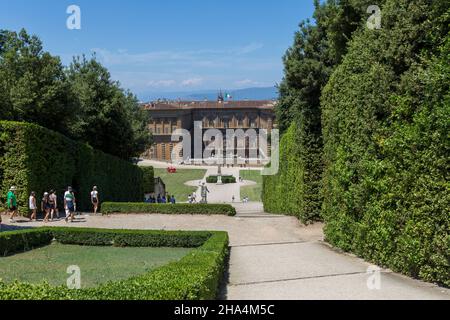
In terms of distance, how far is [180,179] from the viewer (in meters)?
71.1

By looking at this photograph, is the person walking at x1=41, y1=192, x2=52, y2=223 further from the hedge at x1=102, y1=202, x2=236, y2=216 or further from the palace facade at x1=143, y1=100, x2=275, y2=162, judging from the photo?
the palace facade at x1=143, y1=100, x2=275, y2=162

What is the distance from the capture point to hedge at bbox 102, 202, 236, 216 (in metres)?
23.4

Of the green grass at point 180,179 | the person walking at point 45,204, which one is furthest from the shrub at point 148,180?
the person walking at point 45,204

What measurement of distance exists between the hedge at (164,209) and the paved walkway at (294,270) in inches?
119

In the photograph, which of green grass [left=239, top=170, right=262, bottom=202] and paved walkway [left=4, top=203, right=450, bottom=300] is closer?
paved walkway [left=4, top=203, right=450, bottom=300]

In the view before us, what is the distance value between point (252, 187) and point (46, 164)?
42.0 metres

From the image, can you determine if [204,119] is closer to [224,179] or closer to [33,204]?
[224,179]

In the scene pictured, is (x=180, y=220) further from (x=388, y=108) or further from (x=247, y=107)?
(x=247, y=107)

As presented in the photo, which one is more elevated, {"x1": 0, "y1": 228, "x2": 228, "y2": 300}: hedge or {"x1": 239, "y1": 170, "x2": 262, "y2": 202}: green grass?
{"x1": 0, "y1": 228, "x2": 228, "y2": 300}: hedge

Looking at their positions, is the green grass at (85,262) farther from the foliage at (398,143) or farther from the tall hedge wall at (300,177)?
the tall hedge wall at (300,177)

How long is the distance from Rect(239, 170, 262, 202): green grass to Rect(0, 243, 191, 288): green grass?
37.9 m

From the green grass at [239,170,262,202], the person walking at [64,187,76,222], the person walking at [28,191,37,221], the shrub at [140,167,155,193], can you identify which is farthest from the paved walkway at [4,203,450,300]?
Result: the green grass at [239,170,262,202]

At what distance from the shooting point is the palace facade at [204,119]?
11712 cm

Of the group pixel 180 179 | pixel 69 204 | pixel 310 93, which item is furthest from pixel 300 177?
pixel 180 179
